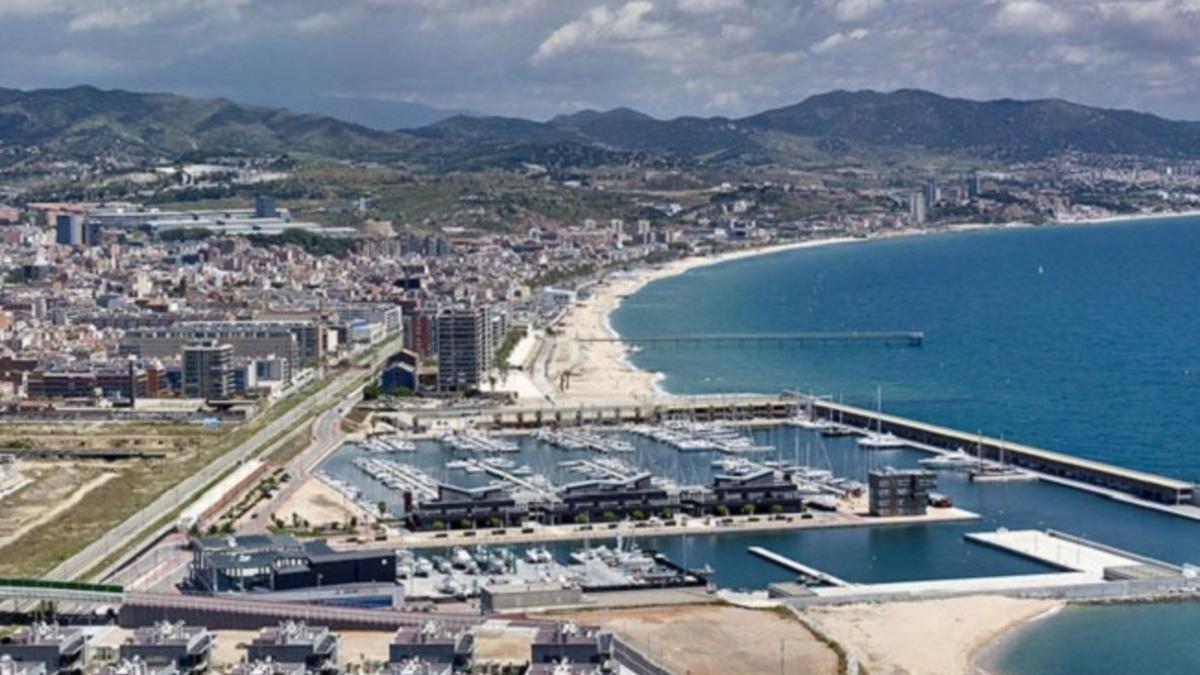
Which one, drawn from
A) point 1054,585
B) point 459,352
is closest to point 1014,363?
point 459,352

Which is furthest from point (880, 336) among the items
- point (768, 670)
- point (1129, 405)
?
point (768, 670)

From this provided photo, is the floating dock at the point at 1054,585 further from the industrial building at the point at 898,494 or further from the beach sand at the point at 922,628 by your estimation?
the industrial building at the point at 898,494

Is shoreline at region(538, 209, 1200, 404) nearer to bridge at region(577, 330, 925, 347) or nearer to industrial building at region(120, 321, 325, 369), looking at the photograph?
bridge at region(577, 330, 925, 347)

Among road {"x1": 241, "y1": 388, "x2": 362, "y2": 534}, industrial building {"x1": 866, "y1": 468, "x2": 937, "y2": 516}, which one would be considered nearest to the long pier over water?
road {"x1": 241, "y1": 388, "x2": 362, "y2": 534}

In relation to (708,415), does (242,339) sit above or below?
above

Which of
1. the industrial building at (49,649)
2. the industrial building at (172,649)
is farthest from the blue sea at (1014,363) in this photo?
the industrial building at (49,649)

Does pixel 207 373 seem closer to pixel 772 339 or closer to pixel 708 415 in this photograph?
pixel 708 415

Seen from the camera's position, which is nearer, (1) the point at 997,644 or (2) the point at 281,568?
(1) the point at 997,644
